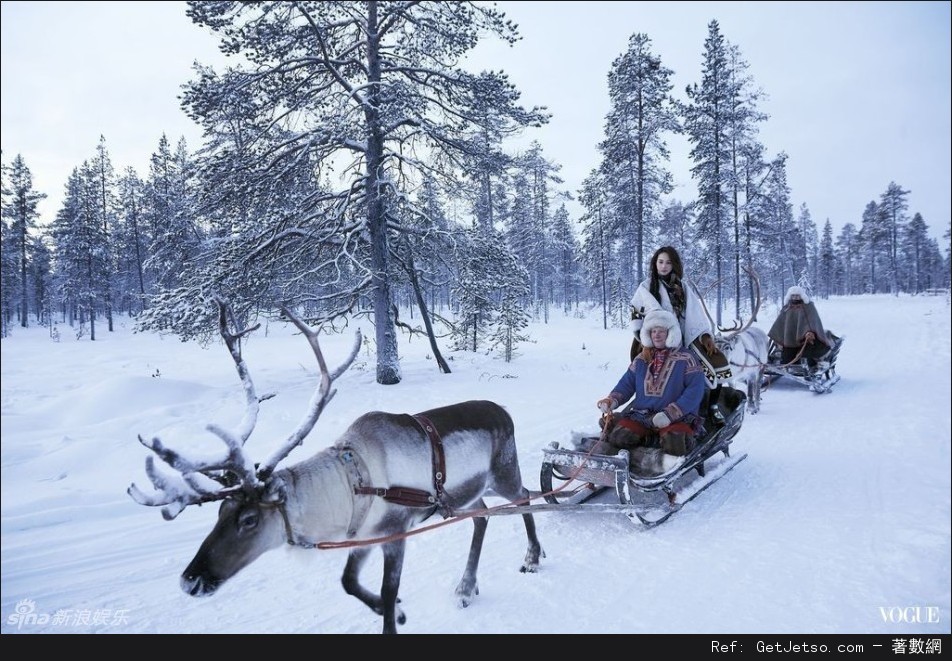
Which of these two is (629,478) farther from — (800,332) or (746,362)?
(800,332)

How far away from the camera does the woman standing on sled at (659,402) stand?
16.3ft

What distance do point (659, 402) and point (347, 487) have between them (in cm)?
367

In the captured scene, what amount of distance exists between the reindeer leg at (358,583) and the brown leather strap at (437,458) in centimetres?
61

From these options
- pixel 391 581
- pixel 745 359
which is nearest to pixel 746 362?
pixel 745 359

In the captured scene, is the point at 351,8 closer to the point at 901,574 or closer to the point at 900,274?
the point at 901,574

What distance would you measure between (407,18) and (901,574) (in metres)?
13.2

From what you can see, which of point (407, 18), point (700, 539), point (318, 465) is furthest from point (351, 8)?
point (700, 539)

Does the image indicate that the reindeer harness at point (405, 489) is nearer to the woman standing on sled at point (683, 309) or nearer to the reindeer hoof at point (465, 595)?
the reindeer hoof at point (465, 595)

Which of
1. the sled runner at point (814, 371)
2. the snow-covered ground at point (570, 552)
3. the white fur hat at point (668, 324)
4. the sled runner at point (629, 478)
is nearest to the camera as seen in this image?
the snow-covered ground at point (570, 552)

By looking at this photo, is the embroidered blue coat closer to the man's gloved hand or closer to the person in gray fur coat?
the man's gloved hand

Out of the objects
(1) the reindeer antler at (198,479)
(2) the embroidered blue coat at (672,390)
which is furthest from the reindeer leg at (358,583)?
(2) the embroidered blue coat at (672,390)

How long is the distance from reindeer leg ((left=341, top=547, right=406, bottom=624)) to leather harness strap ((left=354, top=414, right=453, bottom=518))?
47cm

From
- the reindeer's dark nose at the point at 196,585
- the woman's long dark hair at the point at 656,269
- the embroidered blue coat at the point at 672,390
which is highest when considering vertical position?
the woman's long dark hair at the point at 656,269

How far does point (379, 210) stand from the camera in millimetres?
12258
